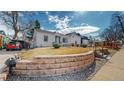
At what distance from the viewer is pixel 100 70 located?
135 inches

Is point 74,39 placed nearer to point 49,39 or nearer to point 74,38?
point 74,38

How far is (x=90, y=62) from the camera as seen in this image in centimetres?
347

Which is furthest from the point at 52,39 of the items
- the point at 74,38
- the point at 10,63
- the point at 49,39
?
the point at 10,63

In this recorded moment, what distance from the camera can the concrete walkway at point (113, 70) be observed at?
3359 mm

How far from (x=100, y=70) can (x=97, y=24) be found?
642 millimetres

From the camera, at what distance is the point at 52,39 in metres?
3.48

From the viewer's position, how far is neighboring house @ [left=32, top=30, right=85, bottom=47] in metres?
3.45
